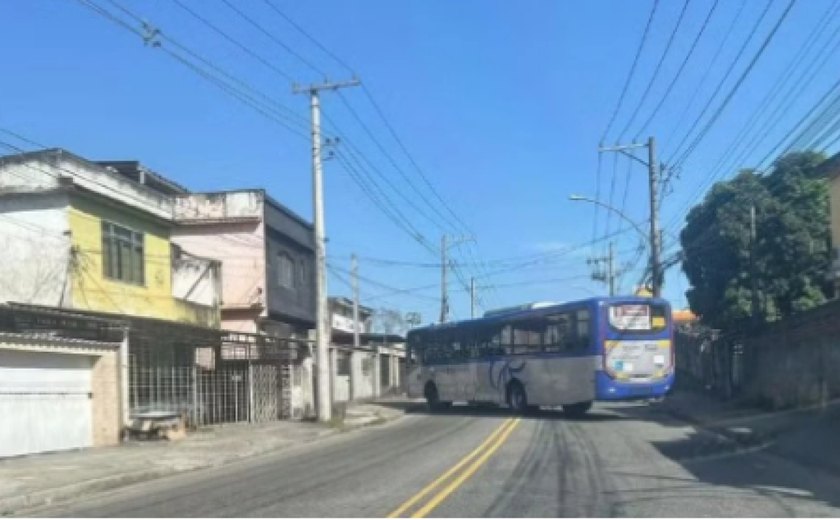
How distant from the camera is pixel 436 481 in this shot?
13.3m

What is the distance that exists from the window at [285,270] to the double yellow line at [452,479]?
2421 cm

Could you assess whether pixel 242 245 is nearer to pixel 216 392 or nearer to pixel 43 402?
pixel 216 392

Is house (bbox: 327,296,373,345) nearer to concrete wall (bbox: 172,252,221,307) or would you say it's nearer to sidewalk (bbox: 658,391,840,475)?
concrete wall (bbox: 172,252,221,307)

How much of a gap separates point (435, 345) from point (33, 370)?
19.0 metres

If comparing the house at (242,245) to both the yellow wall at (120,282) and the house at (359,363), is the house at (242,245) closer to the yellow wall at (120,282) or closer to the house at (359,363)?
the house at (359,363)

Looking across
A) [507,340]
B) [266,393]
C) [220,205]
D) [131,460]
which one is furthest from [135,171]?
[131,460]

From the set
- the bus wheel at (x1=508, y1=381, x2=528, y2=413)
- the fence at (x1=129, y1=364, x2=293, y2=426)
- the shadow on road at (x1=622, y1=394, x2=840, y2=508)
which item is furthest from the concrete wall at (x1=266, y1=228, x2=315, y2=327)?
the shadow on road at (x1=622, y1=394, x2=840, y2=508)

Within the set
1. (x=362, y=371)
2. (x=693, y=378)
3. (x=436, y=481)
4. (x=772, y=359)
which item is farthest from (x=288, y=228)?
(x=436, y=481)

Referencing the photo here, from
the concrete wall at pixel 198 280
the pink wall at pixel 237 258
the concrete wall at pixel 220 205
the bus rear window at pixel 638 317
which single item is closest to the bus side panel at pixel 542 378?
the bus rear window at pixel 638 317

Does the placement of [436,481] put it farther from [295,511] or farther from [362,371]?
[362,371]

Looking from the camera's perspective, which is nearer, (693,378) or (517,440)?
(517,440)

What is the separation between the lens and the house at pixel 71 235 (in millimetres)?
24125

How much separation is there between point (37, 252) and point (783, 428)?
702 inches

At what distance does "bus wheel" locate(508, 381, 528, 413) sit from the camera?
30484 mm
